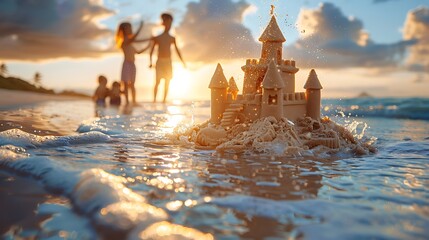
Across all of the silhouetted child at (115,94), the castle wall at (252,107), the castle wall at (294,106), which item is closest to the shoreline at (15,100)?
the silhouetted child at (115,94)

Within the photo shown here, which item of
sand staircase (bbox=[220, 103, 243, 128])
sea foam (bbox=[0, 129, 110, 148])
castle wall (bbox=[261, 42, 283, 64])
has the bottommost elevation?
sea foam (bbox=[0, 129, 110, 148])

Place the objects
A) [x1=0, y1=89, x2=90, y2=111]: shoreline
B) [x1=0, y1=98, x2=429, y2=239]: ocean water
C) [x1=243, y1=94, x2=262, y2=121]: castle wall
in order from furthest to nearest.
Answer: [x1=0, y1=89, x2=90, y2=111]: shoreline < [x1=243, y1=94, x2=262, y2=121]: castle wall < [x1=0, y1=98, x2=429, y2=239]: ocean water

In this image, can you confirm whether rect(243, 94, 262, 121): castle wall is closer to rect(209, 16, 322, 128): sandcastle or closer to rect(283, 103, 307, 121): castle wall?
rect(209, 16, 322, 128): sandcastle

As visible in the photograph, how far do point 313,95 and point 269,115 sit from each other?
1.65 meters

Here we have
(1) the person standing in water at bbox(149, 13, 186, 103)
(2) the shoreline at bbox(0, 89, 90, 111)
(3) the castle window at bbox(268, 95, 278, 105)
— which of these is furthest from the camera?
(1) the person standing in water at bbox(149, 13, 186, 103)

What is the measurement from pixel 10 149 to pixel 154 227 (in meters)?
3.83

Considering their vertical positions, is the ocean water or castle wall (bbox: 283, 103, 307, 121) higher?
castle wall (bbox: 283, 103, 307, 121)

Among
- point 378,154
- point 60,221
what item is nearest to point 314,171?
point 378,154

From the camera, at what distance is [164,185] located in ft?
13.2

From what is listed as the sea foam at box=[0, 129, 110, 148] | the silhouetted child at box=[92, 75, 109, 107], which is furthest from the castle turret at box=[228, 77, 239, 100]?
the silhouetted child at box=[92, 75, 109, 107]

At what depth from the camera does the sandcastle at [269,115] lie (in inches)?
283

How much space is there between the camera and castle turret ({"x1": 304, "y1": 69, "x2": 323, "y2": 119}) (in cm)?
879

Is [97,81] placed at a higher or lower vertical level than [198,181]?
higher

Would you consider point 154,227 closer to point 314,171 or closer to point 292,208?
point 292,208
